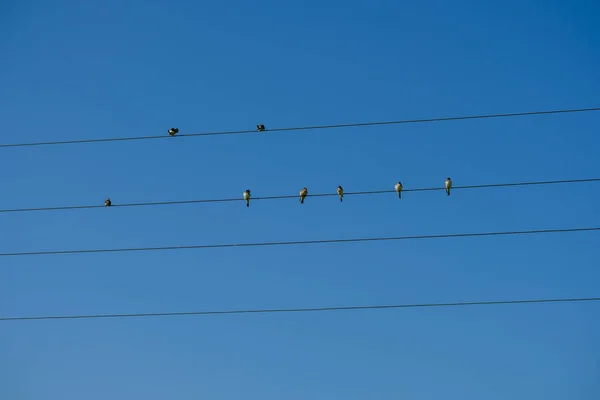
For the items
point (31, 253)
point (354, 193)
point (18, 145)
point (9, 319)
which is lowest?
point (9, 319)

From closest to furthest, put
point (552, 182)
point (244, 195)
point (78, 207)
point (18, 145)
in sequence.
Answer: point (552, 182) < point (78, 207) < point (18, 145) < point (244, 195)

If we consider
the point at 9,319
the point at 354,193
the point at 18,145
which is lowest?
the point at 9,319

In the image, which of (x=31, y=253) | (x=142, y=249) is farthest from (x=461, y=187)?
(x=31, y=253)

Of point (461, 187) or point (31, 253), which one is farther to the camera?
point (31, 253)

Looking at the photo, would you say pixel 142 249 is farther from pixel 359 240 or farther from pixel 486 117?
pixel 486 117

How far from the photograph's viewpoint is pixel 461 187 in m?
20.3

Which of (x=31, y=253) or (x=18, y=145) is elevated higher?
(x=18, y=145)

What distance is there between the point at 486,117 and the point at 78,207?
401 inches

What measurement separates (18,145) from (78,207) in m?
3.04

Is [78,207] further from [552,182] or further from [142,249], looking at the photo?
[552,182]

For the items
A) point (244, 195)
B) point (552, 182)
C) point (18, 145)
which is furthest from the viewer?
point (244, 195)

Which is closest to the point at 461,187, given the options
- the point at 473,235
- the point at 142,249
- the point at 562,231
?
the point at 473,235

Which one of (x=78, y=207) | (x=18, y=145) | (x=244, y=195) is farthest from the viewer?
(x=244, y=195)

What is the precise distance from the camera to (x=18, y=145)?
2323 centimetres
